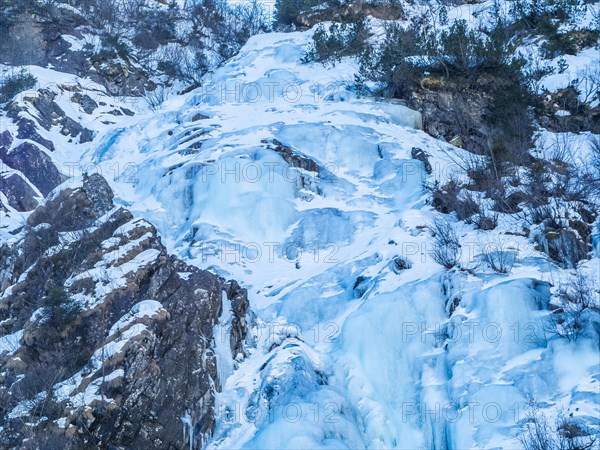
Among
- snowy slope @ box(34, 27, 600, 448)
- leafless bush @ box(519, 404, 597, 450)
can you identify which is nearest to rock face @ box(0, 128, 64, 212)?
snowy slope @ box(34, 27, 600, 448)

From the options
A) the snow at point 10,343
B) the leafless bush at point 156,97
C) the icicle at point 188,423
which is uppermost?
the leafless bush at point 156,97

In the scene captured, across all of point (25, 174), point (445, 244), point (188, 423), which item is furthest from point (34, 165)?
point (445, 244)

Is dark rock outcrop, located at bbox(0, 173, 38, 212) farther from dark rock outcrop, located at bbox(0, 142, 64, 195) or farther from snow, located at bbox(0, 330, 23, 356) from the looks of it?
snow, located at bbox(0, 330, 23, 356)

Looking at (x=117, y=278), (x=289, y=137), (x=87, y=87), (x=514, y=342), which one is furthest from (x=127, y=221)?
(x=87, y=87)

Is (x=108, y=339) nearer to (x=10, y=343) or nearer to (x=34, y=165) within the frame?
(x=10, y=343)

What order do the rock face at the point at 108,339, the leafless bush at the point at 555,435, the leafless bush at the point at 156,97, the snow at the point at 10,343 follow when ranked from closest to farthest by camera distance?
the leafless bush at the point at 555,435, the rock face at the point at 108,339, the snow at the point at 10,343, the leafless bush at the point at 156,97

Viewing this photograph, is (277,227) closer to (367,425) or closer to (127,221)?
(127,221)

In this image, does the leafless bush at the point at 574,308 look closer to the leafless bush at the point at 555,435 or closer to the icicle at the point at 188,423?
the leafless bush at the point at 555,435

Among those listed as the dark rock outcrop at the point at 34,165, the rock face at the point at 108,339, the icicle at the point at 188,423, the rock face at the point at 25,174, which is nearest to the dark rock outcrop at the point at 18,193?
the rock face at the point at 25,174
